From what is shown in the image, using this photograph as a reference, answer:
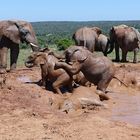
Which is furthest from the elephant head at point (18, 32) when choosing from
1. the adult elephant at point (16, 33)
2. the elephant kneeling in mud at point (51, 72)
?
the elephant kneeling in mud at point (51, 72)

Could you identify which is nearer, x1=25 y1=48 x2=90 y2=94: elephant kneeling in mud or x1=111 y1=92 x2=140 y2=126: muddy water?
x1=111 y1=92 x2=140 y2=126: muddy water

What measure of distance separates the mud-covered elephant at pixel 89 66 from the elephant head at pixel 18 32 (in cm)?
395

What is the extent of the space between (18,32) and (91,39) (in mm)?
5850

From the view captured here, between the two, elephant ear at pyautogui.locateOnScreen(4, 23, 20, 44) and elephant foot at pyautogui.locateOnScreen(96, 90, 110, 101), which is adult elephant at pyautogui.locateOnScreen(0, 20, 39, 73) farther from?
elephant foot at pyautogui.locateOnScreen(96, 90, 110, 101)

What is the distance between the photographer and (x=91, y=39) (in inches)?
889

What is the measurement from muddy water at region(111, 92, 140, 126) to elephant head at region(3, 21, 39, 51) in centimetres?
398

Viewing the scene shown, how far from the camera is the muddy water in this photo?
11.3 m

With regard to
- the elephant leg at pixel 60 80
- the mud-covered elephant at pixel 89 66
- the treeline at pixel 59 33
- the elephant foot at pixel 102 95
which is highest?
the mud-covered elephant at pixel 89 66

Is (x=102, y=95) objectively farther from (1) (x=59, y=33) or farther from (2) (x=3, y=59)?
A: (1) (x=59, y=33)

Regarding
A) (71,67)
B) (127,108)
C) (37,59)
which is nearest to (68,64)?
(71,67)

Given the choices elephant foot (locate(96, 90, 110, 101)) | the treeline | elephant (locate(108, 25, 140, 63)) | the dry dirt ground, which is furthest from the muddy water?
the treeline

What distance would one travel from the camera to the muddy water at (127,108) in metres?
11.3

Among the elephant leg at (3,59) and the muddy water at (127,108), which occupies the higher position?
the elephant leg at (3,59)

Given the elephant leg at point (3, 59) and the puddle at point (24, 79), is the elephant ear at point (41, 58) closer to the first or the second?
the puddle at point (24, 79)
